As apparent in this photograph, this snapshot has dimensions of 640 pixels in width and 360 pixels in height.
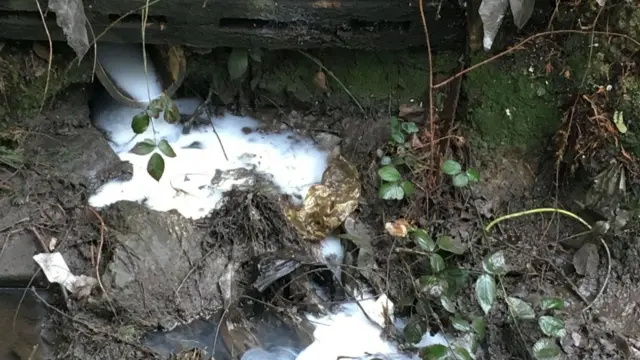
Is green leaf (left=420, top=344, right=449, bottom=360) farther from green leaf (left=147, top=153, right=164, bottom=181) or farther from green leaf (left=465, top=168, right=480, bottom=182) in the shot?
green leaf (left=147, top=153, right=164, bottom=181)

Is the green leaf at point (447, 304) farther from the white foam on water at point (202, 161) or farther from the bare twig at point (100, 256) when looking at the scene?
the bare twig at point (100, 256)

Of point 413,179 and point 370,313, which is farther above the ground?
point 413,179

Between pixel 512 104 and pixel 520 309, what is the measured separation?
0.78 metres

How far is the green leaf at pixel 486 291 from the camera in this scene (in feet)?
7.38

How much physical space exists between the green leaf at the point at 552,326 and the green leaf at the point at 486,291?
0.17 m

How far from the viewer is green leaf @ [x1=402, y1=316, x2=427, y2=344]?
2.27 m

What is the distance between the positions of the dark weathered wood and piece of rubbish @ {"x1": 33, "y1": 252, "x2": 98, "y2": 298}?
0.84 meters

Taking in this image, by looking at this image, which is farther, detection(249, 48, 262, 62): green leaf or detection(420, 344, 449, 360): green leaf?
detection(249, 48, 262, 62): green leaf

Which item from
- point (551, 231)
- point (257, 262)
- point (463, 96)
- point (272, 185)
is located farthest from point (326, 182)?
point (551, 231)

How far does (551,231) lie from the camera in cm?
256

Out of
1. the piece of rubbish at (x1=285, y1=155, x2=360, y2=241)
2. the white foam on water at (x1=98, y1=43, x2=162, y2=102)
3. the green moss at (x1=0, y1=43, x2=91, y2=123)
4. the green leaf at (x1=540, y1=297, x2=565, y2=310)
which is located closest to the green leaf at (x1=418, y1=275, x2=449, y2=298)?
the green leaf at (x1=540, y1=297, x2=565, y2=310)

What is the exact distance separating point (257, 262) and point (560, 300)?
1.06 meters

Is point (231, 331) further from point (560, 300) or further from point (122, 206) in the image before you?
point (560, 300)

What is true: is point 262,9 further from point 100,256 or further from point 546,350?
point 546,350
